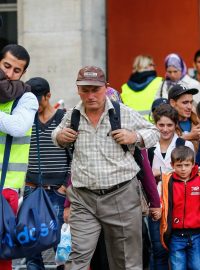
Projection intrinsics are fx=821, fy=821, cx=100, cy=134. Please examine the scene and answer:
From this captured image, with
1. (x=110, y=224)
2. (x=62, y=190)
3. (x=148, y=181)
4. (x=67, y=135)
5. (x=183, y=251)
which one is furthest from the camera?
(x=62, y=190)

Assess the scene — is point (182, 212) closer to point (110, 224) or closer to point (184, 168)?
point (184, 168)

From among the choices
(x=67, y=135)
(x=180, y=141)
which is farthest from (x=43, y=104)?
(x=67, y=135)

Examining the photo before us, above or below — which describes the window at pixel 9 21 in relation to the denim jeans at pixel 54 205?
above

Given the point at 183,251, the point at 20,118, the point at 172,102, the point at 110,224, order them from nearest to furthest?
the point at 20,118 < the point at 110,224 < the point at 183,251 < the point at 172,102

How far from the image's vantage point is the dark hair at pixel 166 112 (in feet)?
25.5

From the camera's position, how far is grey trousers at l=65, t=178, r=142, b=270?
6434 mm

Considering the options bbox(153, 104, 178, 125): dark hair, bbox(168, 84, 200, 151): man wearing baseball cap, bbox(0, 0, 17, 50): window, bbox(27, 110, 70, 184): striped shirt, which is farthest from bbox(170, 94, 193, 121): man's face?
bbox(0, 0, 17, 50): window

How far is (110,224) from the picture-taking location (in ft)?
21.2

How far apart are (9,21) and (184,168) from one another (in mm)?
5616

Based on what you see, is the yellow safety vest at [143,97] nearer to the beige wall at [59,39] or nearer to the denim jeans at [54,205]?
the beige wall at [59,39]

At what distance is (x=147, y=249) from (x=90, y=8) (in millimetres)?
4840

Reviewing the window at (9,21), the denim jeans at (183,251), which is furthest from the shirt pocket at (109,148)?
the window at (9,21)

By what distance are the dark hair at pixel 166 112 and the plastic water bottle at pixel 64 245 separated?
1.44 metres

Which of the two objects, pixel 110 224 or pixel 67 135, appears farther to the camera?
pixel 110 224
